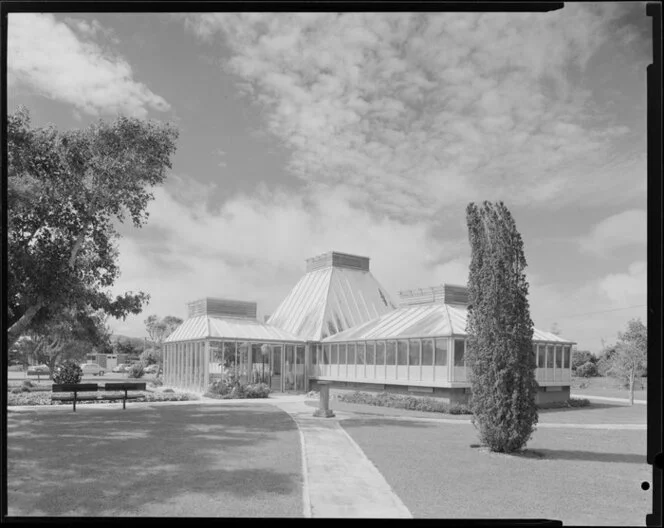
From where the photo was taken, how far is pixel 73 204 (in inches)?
442

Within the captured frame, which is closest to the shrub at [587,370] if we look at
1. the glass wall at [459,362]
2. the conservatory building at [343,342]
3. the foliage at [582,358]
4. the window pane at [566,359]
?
the foliage at [582,358]

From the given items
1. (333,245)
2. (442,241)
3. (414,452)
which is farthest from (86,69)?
(333,245)

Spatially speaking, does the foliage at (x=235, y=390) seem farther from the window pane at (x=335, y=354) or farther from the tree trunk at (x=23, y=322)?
the tree trunk at (x=23, y=322)

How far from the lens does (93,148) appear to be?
11461 mm

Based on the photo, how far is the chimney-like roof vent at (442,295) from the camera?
1911 cm

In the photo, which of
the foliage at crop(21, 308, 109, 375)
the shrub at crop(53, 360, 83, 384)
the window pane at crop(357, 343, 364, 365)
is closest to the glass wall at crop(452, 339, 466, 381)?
the window pane at crop(357, 343, 364, 365)

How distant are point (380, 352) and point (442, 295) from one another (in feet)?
10.0

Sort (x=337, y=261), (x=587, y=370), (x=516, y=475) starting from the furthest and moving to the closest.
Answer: (x=587, y=370) → (x=337, y=261) → (x=516, y=475)

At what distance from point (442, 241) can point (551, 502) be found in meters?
11.0

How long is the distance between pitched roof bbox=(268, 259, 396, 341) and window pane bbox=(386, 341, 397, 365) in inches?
180

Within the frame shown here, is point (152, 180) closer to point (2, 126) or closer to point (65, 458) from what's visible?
point (65, 458)

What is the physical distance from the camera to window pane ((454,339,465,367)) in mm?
15719

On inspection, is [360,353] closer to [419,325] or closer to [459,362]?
[419,325]

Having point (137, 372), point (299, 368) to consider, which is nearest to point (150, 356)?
point (137, 372)
